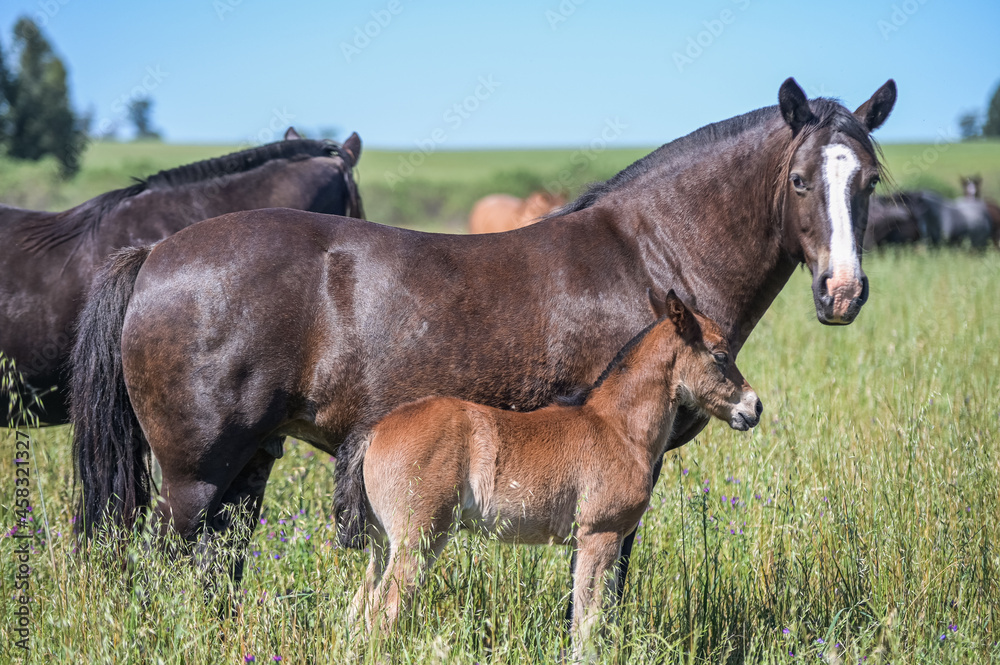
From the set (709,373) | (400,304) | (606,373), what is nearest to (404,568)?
(400,304)

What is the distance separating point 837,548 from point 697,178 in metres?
2.17

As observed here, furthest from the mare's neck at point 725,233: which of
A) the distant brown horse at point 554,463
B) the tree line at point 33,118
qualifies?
the tree line at point 33,118

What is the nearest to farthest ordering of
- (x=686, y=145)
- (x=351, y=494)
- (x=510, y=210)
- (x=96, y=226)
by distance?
(x=351, y=494)
(x=686, y=145)
(x=96, y=226)
(x=510, y=210)

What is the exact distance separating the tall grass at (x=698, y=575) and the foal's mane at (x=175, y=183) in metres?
1.57

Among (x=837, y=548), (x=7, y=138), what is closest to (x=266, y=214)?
(x=837, y=548)

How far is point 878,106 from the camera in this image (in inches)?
144

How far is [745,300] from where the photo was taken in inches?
145

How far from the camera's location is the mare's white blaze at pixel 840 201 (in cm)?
323

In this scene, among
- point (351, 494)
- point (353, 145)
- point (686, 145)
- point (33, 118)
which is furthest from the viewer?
point (33, 118)

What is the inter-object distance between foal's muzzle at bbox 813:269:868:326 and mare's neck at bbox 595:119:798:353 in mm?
387

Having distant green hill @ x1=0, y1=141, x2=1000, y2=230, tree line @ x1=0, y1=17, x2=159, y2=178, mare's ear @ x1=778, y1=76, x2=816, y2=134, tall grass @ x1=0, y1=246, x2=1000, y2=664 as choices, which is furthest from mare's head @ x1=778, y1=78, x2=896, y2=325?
tree line @ x1=0, y1=17, x2=159, y2=178

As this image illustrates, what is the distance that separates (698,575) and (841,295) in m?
1.55
